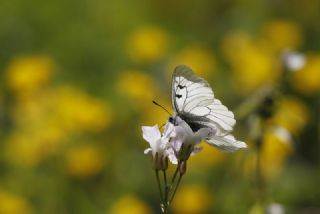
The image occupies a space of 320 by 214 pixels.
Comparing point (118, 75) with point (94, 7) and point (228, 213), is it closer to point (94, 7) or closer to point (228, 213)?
point (94, 7)

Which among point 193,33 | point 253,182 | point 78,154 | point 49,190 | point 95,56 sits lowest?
point 253,182

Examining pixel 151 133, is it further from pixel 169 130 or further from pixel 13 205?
pixel 13 205

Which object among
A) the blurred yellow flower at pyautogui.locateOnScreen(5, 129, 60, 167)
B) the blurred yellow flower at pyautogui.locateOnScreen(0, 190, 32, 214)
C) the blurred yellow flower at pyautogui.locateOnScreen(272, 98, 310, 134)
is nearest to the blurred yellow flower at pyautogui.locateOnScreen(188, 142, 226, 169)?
the blurred yellow flower at pyautogui.locateOnScreen(272, 98, 310, 134)

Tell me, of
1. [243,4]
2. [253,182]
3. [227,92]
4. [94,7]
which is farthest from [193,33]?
[253,182]

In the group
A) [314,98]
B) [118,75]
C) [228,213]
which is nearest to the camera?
[228,213]

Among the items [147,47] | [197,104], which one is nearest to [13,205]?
[147,47]

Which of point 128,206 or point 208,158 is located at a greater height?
point 208,158

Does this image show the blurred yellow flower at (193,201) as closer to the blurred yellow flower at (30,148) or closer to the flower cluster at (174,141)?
the blurred yellow flower at (30,148)
